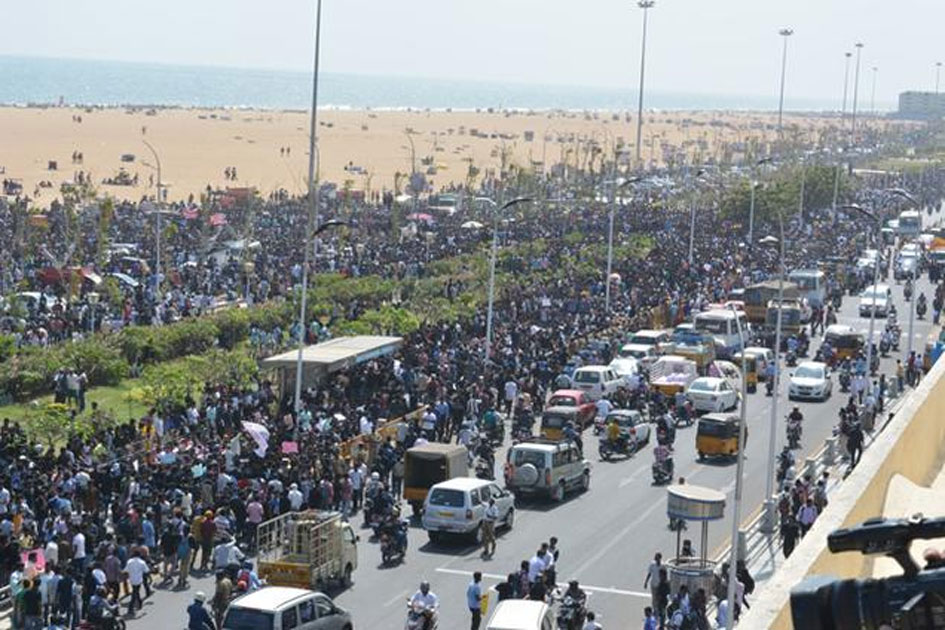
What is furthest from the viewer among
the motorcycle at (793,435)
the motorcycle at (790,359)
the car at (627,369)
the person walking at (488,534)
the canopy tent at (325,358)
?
the motorcycle at (790,359)

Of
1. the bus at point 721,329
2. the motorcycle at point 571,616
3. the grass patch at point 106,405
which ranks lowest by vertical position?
the grass patch at point 106,405

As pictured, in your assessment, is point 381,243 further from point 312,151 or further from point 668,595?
point 668,595

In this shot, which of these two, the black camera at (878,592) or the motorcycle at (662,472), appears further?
the motorcycle at (662,472)

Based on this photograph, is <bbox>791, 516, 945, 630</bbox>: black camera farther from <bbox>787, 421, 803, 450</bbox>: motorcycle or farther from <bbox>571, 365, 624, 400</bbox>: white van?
<bbox>571, 365, 624, 400</bbox>: white van

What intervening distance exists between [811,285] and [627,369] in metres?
18.4

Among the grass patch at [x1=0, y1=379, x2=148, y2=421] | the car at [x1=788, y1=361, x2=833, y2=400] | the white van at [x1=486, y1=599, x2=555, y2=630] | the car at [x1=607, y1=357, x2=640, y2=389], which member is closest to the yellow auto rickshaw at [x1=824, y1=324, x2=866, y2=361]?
the car at [x1=788, y1=361, x2=833, y2=400]

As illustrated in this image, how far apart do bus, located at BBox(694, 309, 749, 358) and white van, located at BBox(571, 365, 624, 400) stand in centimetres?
838

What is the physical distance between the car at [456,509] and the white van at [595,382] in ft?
42.8

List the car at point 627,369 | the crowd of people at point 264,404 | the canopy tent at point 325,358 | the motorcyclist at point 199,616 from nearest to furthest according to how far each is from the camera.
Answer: the motorcyclist at point 199,616
the crowd of people at point 264,404
the canopy tent at point 325,358
the car at point 627,369

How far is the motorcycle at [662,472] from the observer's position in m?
33.2

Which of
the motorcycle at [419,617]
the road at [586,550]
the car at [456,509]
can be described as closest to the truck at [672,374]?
the road at [586,550]

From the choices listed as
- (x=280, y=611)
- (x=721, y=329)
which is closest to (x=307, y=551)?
(x=280, y=611)

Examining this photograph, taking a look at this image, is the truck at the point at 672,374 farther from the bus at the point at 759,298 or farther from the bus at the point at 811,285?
the bus at the point at 811,285

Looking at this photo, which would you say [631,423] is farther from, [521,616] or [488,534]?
[521,616]
